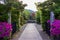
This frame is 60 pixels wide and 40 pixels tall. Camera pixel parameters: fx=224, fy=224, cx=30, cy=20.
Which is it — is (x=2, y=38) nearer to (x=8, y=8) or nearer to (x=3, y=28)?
(x=3, y=28)

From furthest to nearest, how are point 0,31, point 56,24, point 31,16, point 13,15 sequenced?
point 31,16 < point 13,15 < point 56,24 < point 0,31

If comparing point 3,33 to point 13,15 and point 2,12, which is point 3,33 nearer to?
point 2,12

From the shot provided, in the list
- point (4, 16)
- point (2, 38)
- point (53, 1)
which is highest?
point (53, 1)

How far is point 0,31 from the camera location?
1273 cm

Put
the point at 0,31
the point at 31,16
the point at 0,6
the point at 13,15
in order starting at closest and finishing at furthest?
the point at 0,31, the point at 0,6, the point at 13,15, the point at 31,16

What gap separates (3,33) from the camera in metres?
12.9

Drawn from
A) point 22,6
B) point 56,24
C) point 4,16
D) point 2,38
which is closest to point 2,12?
point 4,16

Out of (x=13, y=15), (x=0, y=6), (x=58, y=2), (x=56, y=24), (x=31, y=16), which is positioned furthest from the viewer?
(x=31, y=16)

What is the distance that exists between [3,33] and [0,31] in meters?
0.25

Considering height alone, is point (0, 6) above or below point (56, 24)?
above

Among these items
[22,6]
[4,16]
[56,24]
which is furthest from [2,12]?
[22,6]

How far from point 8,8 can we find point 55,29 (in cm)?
386

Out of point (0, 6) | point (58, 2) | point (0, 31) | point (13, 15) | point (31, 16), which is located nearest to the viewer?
point (0, 31)

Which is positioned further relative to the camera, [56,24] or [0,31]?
[56,24]
